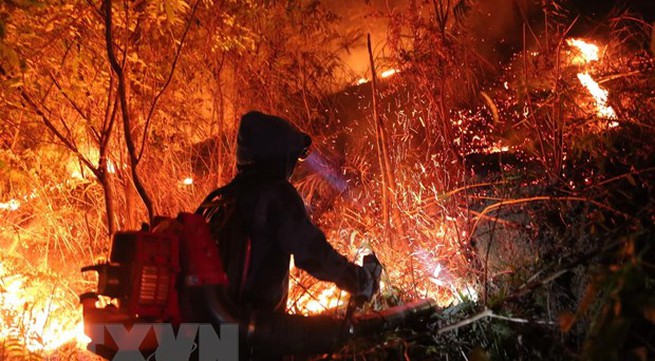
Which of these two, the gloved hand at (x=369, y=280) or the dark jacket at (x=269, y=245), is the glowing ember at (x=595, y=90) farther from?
the dark jacket at (x=269, y=245)

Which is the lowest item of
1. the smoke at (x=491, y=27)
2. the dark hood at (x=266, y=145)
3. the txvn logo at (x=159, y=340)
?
the txvn logo at (x=159, y=340)

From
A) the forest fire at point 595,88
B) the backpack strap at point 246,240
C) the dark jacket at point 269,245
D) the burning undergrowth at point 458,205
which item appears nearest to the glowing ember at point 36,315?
the burning undergrowth at point 458,205

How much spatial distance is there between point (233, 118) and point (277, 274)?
539cm

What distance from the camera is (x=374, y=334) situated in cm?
326

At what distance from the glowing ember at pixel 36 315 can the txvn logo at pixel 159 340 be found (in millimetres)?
3039

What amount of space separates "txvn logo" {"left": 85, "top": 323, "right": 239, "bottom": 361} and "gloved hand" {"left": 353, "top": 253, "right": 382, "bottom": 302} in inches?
29.0

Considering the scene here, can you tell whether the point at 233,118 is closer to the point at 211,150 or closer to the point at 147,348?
the point at 211,150

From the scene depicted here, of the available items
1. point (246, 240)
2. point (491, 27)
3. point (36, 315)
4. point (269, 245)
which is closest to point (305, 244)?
point (269, 245)

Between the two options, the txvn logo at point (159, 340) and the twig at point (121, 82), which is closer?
the txvn logo at point (159, 340)

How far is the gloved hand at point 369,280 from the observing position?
2.98m

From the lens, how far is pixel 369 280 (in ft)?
9.92

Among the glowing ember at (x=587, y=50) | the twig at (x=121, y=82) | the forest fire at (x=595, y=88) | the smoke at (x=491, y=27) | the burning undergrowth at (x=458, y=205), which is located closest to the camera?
the burning undergrowth at (x=458, y=205)

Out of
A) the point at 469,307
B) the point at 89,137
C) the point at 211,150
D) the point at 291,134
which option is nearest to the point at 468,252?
the point at 469,307

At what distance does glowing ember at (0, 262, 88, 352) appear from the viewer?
543cm
